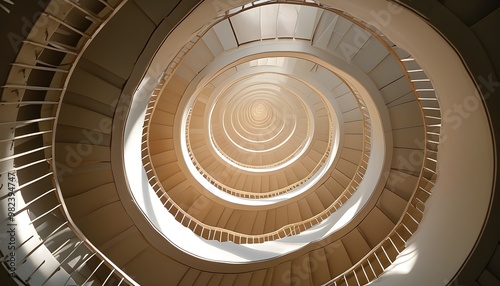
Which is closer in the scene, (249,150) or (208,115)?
(208,115)

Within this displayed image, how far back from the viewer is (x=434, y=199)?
447 cm

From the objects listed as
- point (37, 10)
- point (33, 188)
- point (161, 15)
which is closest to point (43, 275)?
→ point (33, 188)

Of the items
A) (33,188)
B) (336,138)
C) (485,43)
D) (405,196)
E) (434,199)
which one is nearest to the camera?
(485,43)

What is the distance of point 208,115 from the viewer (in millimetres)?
10922

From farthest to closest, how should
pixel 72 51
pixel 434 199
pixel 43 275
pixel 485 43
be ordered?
pixel 434 199
pixel 43 275
pixel 72 51
pixel 485 43

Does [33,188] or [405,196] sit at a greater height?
[33,188]

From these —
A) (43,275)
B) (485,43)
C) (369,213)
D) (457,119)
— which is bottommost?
(369,213)

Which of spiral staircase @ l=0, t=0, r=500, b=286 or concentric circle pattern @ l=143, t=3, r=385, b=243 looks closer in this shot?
spiral staircase @ l=0, t=0, r=500, b=286

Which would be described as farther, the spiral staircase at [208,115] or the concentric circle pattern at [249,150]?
the concentric circle pattern at [249,150]

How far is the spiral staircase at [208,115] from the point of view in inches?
122

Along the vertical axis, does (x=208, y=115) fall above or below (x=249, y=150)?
above

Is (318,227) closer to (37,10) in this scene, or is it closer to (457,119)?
(457,119)

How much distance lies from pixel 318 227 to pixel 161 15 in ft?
21.8

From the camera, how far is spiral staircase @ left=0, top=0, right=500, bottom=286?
310 centimetres
